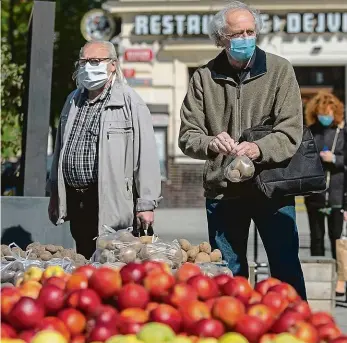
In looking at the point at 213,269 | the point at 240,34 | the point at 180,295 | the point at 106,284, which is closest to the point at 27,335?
the point at 106,284

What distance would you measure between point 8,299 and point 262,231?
2.46m

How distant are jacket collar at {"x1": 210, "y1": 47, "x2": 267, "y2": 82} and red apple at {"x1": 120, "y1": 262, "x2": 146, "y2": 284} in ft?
6.95

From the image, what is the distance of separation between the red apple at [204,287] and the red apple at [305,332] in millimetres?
416

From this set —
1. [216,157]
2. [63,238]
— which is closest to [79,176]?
[216,157]

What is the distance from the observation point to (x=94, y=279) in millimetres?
3410

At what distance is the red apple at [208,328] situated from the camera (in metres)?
3.03

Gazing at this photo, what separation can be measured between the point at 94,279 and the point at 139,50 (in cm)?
2041

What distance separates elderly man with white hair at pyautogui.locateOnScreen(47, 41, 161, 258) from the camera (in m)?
6.16

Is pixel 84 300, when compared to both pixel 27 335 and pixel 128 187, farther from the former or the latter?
pixel 128 187

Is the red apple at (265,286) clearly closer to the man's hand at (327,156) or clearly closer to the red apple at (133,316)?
the red apple at (133,316)

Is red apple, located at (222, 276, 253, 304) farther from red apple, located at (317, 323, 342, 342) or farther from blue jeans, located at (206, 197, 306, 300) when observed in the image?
blue jeans, located at (206, 197, 306, 300)

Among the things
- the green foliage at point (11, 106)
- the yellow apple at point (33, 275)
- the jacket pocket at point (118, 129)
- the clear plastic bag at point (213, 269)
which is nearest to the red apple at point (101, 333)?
the yellow apple at point (33, 275)

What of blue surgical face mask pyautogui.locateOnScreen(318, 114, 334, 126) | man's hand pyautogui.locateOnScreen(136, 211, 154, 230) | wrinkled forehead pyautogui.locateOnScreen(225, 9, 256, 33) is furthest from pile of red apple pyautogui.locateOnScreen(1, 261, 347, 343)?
blue surgical face mask pyautogui.locateOnScreen(318, 114, 334, 126)

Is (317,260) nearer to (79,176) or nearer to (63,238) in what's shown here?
(63,238)
